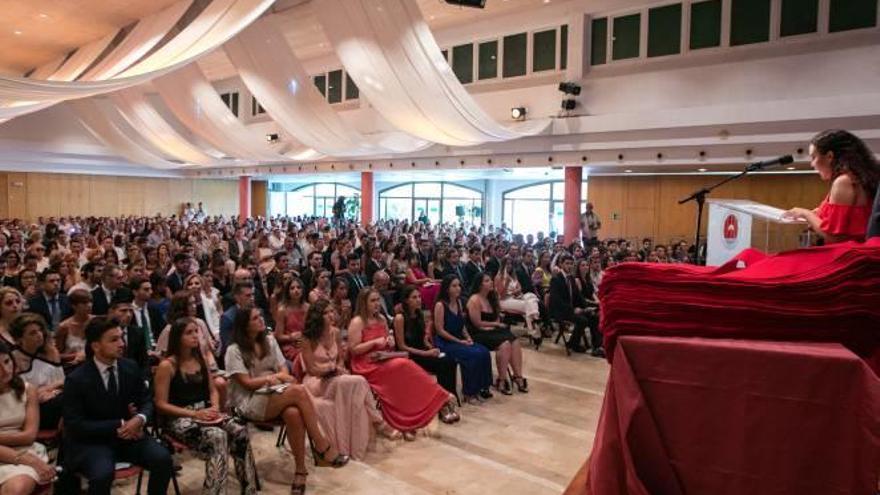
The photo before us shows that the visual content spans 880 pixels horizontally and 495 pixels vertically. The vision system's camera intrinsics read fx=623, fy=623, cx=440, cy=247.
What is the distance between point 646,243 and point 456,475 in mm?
10452

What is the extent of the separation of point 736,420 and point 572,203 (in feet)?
42.2

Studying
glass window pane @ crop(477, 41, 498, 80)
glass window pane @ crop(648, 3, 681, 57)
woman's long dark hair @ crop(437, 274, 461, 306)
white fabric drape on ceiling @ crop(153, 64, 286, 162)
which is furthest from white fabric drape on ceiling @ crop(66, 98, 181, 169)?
woman's long dark hair @ crop(437, 274, 461, 306)

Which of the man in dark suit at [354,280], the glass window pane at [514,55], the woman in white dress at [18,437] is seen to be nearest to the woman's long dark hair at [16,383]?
the woman in white dress at [18,437]

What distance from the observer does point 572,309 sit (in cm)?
794

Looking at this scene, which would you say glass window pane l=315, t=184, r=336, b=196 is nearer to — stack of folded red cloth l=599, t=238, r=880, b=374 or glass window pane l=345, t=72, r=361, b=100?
glass window pane l=345, t=72, r=361, b=100

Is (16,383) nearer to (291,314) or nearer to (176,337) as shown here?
(176,337)

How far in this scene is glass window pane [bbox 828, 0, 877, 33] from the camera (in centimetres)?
994

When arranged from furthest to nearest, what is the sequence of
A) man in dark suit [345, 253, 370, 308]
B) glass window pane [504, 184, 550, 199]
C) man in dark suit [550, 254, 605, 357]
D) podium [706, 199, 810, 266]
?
glass window pane [504, 184, 550, 199]
man in dark suit [550, 254, 605, 357]
man in dark suit [345, 253, 370, 308]
podium [706, 199, 810, 266]

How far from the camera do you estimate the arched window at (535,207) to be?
22422mm

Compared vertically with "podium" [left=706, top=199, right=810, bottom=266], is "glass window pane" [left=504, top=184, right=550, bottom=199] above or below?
above

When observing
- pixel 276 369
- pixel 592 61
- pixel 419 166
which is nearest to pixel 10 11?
pixel 419 166

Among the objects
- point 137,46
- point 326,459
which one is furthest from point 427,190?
point 326,459

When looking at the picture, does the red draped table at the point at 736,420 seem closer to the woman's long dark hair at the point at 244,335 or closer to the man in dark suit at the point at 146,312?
the woman's long dark hair at the point at 244,335

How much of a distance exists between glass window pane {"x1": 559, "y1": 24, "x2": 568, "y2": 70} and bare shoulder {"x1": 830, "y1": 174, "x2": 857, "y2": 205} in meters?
12.7
